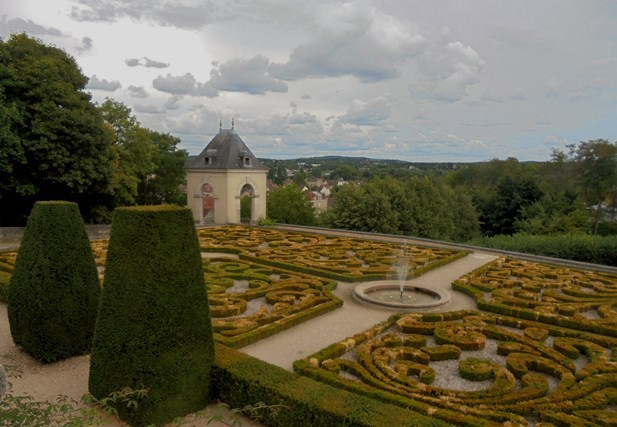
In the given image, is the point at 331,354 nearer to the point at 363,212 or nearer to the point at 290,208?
the point at 363,212

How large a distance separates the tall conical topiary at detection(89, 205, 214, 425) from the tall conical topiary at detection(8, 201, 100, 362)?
8.15 ft

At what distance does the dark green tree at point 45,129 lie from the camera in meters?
21.7

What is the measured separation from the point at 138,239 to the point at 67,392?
3587 mm

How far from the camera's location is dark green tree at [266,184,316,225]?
3894 centimetres

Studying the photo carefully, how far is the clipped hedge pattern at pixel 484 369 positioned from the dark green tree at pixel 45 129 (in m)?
19.2

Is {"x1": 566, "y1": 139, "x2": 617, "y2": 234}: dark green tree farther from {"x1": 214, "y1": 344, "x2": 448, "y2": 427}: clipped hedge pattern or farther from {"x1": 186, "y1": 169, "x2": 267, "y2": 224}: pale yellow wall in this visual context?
{"x1": 214, "y1": 344, "x2": 448, "y2": 427}: clipped hedge pattern

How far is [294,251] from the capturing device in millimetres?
20078

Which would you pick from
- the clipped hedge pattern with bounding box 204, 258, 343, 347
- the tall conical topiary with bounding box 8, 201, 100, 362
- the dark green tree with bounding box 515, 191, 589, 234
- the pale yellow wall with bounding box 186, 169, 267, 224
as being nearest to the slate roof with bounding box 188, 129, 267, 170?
the pale yellow wall with bounding box 186, 169, 267, 224

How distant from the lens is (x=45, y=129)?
22219mm

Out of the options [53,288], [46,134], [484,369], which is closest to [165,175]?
[46,134]

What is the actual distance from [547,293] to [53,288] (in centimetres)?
1371

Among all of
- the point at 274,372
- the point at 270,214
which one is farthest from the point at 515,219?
the point at 274,372

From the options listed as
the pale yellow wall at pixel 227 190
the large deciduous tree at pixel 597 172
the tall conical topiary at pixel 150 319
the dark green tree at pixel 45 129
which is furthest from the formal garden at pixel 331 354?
the large deciduous tree at pixel 597 172

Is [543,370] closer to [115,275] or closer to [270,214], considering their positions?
[115,275]
